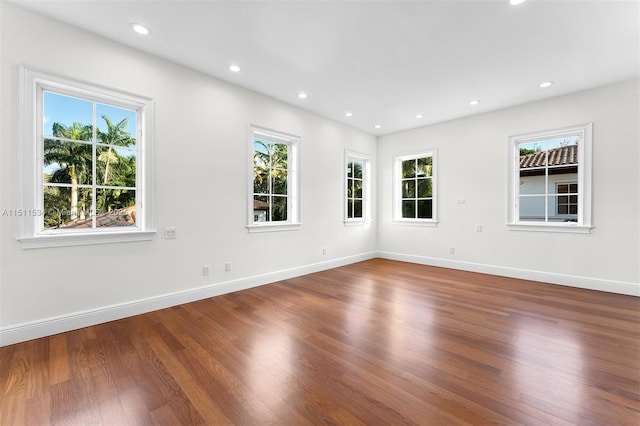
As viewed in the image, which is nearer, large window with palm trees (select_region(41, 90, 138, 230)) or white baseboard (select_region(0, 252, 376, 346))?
white baseboard (select_region(0, 252, 376, 346))

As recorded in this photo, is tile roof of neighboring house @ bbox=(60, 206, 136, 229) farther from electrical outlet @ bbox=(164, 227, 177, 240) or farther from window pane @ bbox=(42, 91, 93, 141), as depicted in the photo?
window pane @ bbox=(42, 91, 93, 141)

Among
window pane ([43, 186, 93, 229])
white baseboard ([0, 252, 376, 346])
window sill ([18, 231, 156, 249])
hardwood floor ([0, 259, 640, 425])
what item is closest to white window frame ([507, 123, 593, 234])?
hardwood floor ([0, 259, 640, 425])

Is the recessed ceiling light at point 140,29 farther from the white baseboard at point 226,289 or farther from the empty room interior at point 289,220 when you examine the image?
the white baseboard at point 226,289

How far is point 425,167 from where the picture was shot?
5.67m

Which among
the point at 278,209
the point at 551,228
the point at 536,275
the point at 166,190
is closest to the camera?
the point at 166,190

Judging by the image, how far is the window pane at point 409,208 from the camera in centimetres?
585

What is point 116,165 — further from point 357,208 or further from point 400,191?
point 400,191

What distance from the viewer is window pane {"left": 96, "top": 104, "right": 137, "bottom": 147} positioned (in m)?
2.80

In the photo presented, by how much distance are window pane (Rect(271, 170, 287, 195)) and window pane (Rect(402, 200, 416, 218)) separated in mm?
2929

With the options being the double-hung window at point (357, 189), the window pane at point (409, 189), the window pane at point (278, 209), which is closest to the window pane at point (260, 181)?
the window pane at point (278, 209)

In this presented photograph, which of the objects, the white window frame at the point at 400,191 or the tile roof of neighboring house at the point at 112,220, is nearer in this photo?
the tile roof of neighboring house at the point at 112,220

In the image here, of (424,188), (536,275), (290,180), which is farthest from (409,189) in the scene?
(290,180)

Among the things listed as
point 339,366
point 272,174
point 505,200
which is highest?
point 272,174

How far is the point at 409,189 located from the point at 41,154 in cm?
572
